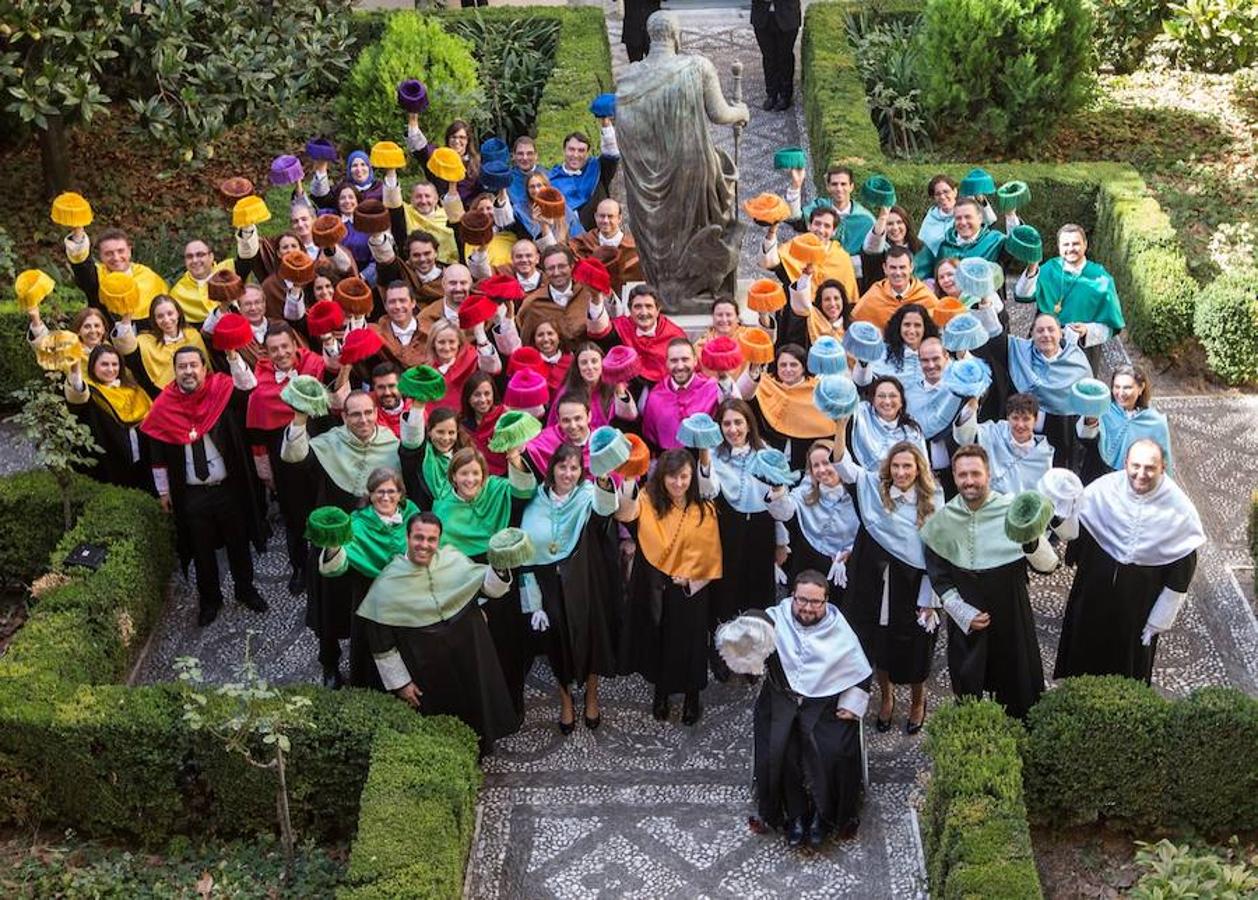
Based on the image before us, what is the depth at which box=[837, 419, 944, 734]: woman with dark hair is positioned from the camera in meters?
8.53

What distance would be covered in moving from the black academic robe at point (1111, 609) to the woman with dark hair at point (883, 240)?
2.93m

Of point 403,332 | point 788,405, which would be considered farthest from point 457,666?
point 403,332

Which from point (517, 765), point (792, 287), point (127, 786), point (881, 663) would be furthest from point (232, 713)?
point (792, 287)

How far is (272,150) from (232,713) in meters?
9.05

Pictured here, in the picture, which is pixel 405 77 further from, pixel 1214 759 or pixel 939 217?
pixel 1214 759

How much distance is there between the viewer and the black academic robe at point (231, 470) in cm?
991

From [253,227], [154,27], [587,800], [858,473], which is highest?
[154,27]

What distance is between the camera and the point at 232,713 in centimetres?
833

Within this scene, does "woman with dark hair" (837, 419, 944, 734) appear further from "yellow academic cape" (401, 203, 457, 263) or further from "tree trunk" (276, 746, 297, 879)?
"yellow academic cape" (401, 203, 457, 263)

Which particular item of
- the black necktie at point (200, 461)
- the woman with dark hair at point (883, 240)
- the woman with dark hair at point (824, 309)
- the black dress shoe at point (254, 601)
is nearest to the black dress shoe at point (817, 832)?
the woman with dark hair at point (824, 309)

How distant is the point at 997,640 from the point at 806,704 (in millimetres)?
1127

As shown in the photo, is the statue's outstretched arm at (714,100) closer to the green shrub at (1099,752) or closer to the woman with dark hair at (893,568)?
the woman with dark hair at (893,568)

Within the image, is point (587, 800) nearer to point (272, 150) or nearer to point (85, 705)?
point (85, 705)

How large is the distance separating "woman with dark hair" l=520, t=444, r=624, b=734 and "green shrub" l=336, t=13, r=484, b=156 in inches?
268
